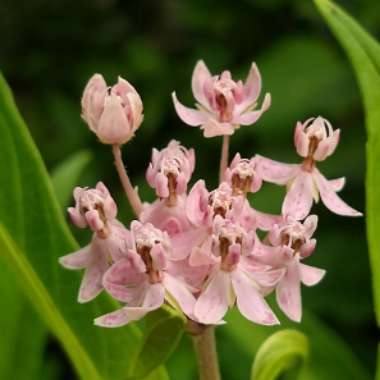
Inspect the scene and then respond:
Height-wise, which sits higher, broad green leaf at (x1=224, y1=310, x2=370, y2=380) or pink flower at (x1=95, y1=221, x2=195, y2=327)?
pink flower at (x1=95, y1=221, x2=195, y2=327)

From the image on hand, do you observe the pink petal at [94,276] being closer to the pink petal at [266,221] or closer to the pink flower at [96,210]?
the pink flower at [96,210]

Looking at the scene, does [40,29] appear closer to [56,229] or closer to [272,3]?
[272,3]

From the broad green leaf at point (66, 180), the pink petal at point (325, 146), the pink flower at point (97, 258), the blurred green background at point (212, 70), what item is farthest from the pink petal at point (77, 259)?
the blurred green background at point (212, 70)

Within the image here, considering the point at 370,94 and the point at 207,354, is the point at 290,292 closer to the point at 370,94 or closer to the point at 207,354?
the point at 207,354

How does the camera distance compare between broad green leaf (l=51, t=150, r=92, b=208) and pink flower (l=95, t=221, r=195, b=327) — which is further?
broad green leaf (l=51, t=150, r=92, b=208)

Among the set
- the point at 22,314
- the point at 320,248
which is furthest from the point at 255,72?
the point at 320,248

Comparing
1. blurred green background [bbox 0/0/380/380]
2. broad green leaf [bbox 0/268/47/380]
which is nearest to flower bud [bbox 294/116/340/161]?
broad green leaf [bbox 0/268/47/380]

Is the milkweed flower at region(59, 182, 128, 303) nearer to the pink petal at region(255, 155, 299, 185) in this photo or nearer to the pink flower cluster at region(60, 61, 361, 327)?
the pink flower cluster at region(60, 61, 361, 327)

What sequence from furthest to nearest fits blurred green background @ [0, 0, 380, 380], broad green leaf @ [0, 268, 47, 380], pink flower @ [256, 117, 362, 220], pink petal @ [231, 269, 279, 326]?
blurred green background @ [0, 0, 380, 380] → broad green leaf @ [0, 268, 47, 380] → pink flower @ [256, 117, 362, 220] → pink petal @ [231, 269, 279, 326]
